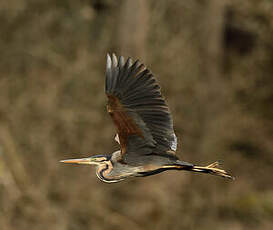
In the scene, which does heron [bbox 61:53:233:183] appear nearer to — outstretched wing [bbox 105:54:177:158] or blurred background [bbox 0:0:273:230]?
outstretched wing [bbox 105:54:177:158]

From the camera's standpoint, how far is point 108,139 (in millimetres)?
11602

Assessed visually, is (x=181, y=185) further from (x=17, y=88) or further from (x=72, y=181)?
(x=17, y=88)

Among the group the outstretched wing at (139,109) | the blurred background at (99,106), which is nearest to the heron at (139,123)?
the outstretched wing at (139,109)

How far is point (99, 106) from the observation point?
39.1 ft

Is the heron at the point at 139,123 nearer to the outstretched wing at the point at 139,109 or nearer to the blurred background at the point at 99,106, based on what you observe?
the outstretched wing at the point at 139,109

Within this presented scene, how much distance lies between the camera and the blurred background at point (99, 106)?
11.1 metres

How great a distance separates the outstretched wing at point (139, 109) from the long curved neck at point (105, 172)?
0.47 feet

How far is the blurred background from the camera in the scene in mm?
11117

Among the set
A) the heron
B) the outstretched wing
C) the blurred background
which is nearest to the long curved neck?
the heron

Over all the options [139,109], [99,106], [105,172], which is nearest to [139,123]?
[139,109]

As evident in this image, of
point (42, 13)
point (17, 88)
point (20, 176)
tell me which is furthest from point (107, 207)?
point (42, 13)

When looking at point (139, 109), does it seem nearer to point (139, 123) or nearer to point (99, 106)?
point (139, 123)

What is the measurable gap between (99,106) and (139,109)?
7.49 metres

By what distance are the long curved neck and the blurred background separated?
19.4ft
